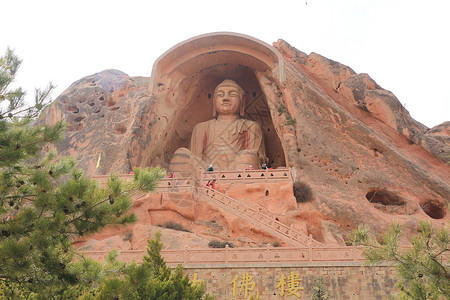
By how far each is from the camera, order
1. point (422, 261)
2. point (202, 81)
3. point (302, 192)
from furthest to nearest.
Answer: point (202, 81) < point (302, 192) < point (422, 261)

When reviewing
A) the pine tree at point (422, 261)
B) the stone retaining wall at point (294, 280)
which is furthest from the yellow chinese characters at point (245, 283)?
the pine tree at point (422, 261)

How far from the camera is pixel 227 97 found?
17.8 m

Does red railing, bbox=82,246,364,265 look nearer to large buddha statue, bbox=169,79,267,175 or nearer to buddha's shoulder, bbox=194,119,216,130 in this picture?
large buddha statue, bbox=169,79,267,175

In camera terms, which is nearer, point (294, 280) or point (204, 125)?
point (294, 280)

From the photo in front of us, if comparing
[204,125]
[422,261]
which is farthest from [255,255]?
[204,125]

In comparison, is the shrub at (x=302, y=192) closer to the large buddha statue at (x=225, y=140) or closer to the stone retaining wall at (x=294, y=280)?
the large buddha statue at (x=225, y=140)

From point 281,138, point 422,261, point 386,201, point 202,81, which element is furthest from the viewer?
point 202,81

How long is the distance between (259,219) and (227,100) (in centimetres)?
746

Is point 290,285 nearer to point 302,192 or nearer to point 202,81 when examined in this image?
point 302,192

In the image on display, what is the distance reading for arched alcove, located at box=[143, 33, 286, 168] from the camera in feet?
53.5

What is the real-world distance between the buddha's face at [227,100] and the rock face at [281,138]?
838 millimetres

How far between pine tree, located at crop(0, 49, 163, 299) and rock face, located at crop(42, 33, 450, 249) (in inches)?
204

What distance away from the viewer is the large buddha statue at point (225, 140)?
1535 centimetres

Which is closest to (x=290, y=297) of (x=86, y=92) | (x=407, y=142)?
(x=407, y=142)
